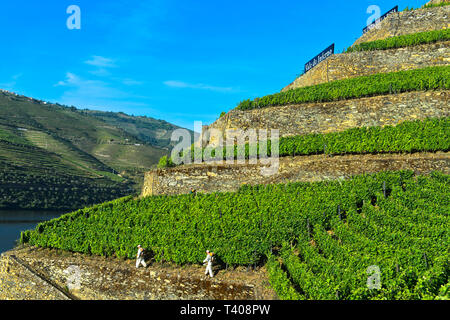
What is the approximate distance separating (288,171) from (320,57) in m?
19.0

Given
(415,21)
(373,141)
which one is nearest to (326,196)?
(373,141)

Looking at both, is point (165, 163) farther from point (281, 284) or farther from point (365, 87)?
point (281, 284)

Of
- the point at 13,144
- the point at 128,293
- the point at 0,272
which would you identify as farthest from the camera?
the point at 13,144

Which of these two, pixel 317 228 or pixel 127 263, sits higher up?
pixel 317 228

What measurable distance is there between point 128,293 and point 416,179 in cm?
1831

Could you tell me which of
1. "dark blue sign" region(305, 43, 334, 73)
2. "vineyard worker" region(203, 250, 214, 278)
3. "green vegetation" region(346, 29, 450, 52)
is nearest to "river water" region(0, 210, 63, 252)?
"dark blue sign" region(305, 43, 334, 73)

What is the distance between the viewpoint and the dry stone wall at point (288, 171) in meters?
21.1

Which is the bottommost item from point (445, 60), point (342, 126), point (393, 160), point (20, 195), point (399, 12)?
point (20, 195)

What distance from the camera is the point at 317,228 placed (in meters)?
15.7

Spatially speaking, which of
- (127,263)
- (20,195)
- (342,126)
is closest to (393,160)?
(342,126)

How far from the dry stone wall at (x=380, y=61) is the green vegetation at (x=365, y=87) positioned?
2650 mm

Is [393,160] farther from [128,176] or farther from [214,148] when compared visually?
[128,176]

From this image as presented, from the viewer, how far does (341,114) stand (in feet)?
93.2

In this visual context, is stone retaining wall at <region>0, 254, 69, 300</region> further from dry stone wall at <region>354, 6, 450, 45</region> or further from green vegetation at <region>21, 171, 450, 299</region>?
dry stone wall at <region>354, 6, 450, 45</region>
